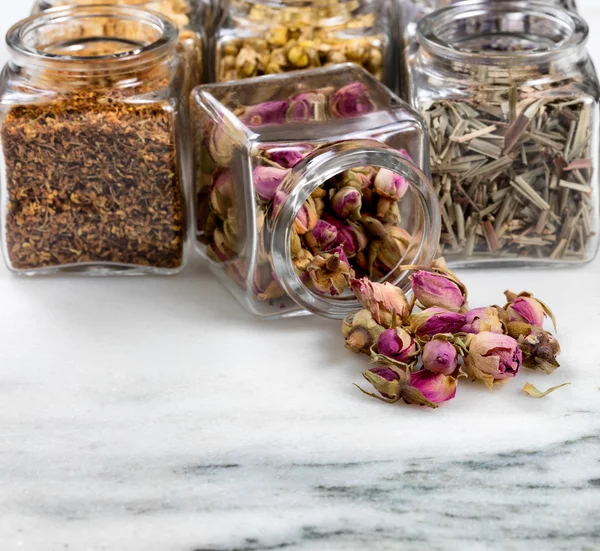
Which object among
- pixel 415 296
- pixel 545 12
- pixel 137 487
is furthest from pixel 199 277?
pixel 545 12

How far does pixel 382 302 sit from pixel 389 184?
0.13 meters

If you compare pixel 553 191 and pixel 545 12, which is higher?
pixel 545 12

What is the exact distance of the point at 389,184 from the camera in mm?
1110

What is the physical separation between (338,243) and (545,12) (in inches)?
15.7

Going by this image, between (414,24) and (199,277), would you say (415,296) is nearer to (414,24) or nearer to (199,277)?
(199,277)

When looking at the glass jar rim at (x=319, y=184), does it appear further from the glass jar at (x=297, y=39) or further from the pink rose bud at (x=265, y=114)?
the glass jar at (x=297, y=39)

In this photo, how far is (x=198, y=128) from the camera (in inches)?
46.5

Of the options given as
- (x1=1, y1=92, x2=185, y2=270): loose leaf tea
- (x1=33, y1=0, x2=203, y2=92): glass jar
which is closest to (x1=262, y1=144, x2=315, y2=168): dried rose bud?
(x1=1, y1=92, x2=185, y2=270): loose leaf tea

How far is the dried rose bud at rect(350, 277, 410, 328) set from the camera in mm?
1066

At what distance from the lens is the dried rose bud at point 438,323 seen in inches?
41.4

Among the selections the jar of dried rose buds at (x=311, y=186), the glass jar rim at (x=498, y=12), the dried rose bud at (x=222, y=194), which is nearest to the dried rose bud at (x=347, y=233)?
the jar of dried rose buds at (x=311, y=186)

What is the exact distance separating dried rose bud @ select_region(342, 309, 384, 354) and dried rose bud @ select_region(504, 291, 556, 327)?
0.14 metres

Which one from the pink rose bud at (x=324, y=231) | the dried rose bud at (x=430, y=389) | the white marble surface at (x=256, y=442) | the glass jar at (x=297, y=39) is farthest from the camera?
the glass jar at (x=297, y=39)

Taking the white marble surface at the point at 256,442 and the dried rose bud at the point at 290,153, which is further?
the dried rose bud at the point at 290,153
